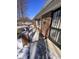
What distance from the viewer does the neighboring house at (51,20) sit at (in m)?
1.67

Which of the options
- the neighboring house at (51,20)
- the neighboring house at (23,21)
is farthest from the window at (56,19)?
the neighboring house at (23,21)

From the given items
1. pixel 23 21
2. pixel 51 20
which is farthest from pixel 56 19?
pixel 23 21

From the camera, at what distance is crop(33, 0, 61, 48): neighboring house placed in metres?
1.67

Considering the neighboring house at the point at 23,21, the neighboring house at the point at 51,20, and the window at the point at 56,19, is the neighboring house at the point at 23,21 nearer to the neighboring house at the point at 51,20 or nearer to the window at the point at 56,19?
the neighboring house at the point at 51,20

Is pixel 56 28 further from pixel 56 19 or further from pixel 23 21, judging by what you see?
pixel 23 21

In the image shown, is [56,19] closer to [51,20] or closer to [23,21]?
[51,20]

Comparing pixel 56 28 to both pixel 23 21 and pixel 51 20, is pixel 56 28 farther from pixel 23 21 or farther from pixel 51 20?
pixel 23 21

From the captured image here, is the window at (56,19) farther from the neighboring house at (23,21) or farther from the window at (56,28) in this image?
the neighboring house at (23,21)

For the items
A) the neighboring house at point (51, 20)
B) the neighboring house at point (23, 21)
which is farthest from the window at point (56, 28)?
the neighboring house at point (23, 21)

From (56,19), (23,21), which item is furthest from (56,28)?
(23,21)

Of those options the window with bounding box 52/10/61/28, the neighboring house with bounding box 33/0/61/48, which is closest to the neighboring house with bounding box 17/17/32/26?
the neighboring house with bounding box 33/0/61/48

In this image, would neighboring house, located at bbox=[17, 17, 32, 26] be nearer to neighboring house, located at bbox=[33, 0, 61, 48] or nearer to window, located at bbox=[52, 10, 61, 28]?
neighboring house, located at bbox=[33, 0, 61, 48]

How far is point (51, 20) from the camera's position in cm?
169
